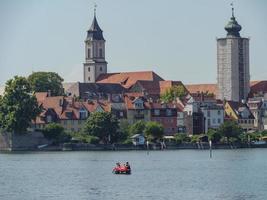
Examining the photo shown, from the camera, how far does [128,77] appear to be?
19412 cm

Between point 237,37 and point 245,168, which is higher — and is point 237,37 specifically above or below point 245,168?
above

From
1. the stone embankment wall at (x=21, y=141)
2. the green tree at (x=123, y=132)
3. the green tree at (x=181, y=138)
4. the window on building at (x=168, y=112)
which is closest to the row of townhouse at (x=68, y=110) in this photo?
the green tree at (x=123, y=132)

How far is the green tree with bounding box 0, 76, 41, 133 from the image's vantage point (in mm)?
127250

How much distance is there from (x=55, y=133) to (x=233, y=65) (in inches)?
2447

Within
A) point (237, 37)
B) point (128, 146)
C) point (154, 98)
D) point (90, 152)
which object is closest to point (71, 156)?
point (90, 152)

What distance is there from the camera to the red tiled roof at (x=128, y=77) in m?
191

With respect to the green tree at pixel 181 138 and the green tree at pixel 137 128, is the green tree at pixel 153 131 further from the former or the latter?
the green tree at pixel 181 138

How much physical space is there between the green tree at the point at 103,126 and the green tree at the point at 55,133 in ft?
7.49

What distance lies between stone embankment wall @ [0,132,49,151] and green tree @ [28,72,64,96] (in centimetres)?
3174

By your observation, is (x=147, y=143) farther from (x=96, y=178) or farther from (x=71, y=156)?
(x=96, y=178)

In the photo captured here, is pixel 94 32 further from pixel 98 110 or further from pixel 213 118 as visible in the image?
pixel 98 110

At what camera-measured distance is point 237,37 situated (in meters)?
186

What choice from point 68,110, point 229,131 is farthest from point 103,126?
point 229,131

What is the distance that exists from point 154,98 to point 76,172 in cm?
8422
